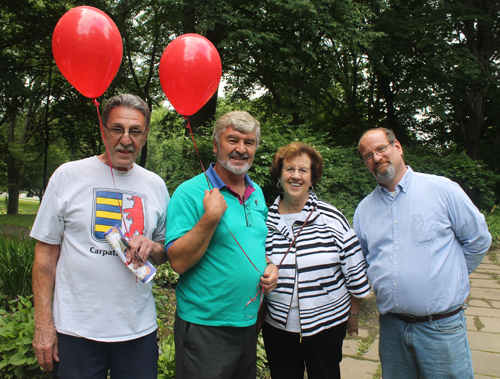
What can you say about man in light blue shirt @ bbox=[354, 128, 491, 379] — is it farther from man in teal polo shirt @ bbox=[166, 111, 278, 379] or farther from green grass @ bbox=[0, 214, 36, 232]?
green grass @ bbox=[0, 214, 36, 232]

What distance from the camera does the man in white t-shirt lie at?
1.78m

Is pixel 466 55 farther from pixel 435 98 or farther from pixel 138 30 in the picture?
pixel 138 30

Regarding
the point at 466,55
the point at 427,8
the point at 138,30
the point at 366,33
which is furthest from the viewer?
the point at 138,30

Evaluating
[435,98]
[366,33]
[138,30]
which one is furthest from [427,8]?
[138,30]

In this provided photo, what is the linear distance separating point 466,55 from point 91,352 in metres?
13.1

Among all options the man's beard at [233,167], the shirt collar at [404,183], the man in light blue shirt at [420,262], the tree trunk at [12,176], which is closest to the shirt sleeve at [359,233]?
the man in light blue shirt at [420,262]

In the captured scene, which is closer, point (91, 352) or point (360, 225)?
point (91, 352)

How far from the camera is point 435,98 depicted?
11.6 meters

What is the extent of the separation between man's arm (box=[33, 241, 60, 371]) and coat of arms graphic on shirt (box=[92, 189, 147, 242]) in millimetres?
265

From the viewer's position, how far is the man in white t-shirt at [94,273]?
5.84ft

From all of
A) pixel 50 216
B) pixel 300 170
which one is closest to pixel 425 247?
pixel 300 170

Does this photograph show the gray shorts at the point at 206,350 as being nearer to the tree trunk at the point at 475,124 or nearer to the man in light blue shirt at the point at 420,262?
the man in light blue shirt at the point at 420,262

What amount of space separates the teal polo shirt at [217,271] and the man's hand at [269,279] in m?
0.04

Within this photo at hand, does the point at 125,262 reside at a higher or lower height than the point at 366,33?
lower
